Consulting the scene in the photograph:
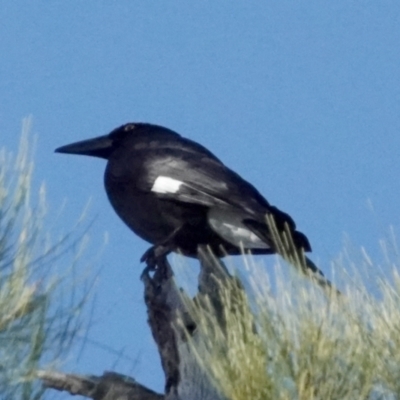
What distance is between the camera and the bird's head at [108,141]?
176 inches

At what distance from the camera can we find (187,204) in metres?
3.90

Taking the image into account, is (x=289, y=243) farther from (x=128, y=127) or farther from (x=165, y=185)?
(x=128, y=127)

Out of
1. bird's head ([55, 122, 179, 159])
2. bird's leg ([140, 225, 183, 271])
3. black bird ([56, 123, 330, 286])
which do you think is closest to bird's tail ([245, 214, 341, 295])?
black bird ([56, 123, 330, 286])

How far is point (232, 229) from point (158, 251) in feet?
0.75

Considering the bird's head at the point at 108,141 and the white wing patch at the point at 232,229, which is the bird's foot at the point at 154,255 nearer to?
the white wing patch at the point at 232,229

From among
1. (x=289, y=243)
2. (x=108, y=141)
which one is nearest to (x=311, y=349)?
(x=289, y=243)

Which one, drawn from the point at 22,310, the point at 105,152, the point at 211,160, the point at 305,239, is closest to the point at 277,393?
the point at 22,310

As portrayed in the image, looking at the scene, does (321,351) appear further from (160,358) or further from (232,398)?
(160,358)

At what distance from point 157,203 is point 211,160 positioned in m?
0.32

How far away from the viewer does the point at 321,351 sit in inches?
90.9

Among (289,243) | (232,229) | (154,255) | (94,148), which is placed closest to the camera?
(289,243)

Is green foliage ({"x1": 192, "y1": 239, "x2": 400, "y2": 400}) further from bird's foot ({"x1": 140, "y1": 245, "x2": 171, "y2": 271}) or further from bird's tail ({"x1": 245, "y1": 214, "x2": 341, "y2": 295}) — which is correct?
bird's foot ({"x1": 140, "y1": 245, "x2": 171, "y2": 271})

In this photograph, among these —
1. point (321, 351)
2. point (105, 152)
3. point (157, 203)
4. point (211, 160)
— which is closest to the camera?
point (321, 351)

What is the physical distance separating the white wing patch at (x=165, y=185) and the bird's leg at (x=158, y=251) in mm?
126
